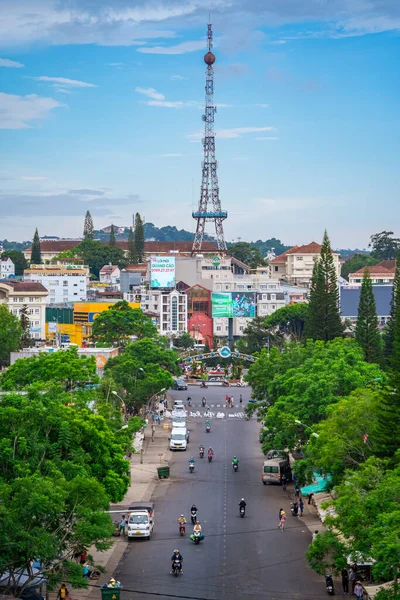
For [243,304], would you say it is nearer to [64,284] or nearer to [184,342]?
[184,342]

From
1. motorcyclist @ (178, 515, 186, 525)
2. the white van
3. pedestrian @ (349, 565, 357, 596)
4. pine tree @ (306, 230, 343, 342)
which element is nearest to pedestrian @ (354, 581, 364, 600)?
pedestrian @ (349, 565, 357, 596)

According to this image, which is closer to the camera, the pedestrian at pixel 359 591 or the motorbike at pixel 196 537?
the pedestrian at pixel 359 591

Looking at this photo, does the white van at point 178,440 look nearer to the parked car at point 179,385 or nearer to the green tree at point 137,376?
the green tree at point 137,376

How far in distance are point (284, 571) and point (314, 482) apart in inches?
558

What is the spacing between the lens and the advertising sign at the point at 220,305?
165m

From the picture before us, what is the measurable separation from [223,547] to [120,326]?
72.8 metres

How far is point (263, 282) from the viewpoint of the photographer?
567 feet

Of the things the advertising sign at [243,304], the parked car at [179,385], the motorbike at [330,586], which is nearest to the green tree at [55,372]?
the motorbike at [330,586]

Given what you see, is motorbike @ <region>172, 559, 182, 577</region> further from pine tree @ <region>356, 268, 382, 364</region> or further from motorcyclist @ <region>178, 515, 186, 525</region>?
pine tree @ <region>356, 268, 382, 364</region>

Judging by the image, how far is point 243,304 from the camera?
16800 centimetres

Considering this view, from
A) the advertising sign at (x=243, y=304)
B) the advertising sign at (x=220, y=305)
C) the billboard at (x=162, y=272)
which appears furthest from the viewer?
the billboard at (x=162, y=272)

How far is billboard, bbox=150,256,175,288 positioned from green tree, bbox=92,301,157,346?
153 ft

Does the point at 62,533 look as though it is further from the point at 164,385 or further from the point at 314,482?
the point at 164,385

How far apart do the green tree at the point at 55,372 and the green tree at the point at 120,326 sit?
4683cm
